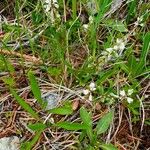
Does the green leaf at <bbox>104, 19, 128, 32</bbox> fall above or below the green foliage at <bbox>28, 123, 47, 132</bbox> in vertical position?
above

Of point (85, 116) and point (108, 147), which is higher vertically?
point (85, 116)

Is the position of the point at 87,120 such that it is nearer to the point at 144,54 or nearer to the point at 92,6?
the point at 144,54

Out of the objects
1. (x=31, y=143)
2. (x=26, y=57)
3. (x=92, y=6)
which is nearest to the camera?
(x=31, y=143)

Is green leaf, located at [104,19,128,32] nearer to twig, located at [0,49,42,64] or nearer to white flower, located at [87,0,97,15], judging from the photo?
white flower, located at [87,0,97,15]

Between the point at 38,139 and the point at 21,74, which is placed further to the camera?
the point at 21,74

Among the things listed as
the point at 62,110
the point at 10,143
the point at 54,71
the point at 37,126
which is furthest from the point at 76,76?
the point at 10,143

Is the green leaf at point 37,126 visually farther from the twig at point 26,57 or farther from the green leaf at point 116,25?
the green leaf at point 116,25

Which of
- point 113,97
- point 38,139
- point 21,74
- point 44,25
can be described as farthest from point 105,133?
point 44,25

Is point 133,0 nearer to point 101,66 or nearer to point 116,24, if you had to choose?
point 116,24

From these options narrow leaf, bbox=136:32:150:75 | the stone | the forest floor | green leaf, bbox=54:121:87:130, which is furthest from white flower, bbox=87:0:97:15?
the stone
